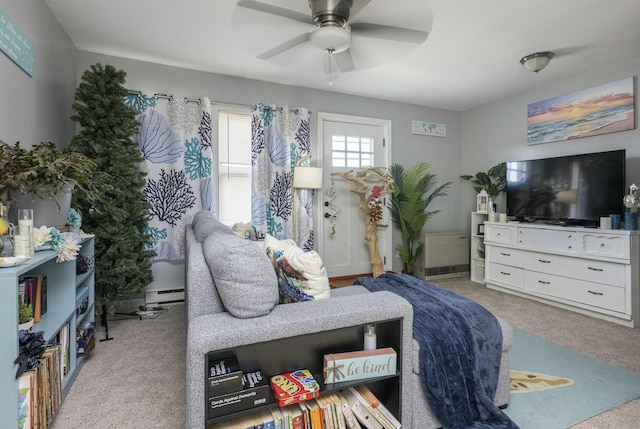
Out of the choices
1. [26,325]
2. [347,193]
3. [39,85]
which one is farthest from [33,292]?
[347,193]

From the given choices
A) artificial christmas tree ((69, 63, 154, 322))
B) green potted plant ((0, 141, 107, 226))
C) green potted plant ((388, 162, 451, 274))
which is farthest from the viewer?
green potted plant ((388, 162, 451, 274))

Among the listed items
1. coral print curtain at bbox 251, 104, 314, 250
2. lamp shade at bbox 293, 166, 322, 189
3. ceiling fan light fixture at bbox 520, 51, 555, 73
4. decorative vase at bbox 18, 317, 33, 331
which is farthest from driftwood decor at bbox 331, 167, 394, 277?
decorative vase at bbox 18, 317, 33, 331

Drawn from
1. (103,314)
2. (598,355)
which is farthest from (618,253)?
(103,314)

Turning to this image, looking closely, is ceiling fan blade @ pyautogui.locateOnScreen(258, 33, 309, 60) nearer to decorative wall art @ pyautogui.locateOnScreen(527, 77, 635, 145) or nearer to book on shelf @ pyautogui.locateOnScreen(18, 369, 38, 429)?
book on shelf @ pyautogui.locateOnScreen(18, 369, 38, 429)

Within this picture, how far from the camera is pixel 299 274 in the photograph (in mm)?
1439

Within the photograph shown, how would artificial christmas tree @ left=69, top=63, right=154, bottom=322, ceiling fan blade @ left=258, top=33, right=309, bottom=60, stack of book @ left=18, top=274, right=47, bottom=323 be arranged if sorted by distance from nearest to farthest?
1. stack of book @ left=18, top=274, right=47, bottom=323
2. ceiling fan blade @ left=258, top=33, right=309, bottom=60
3. artificial christmas tree @ left=69, top=63, right=154, bottom=322

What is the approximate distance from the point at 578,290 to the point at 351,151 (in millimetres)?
2962

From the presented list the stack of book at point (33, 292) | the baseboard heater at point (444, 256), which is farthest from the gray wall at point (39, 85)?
the baseboard heater at point (444, 256)

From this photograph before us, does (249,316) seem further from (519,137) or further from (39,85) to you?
(519,137)

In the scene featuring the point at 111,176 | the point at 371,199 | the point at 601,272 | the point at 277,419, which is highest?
the point at 111,176

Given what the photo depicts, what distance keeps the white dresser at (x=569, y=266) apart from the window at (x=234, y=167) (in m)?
3.16

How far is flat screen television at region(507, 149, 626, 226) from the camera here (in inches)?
122

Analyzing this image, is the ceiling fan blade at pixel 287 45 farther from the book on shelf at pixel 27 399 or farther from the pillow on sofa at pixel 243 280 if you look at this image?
the book on shelf at pixel 27 399

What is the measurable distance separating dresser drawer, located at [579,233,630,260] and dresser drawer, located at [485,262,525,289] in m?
0.73
